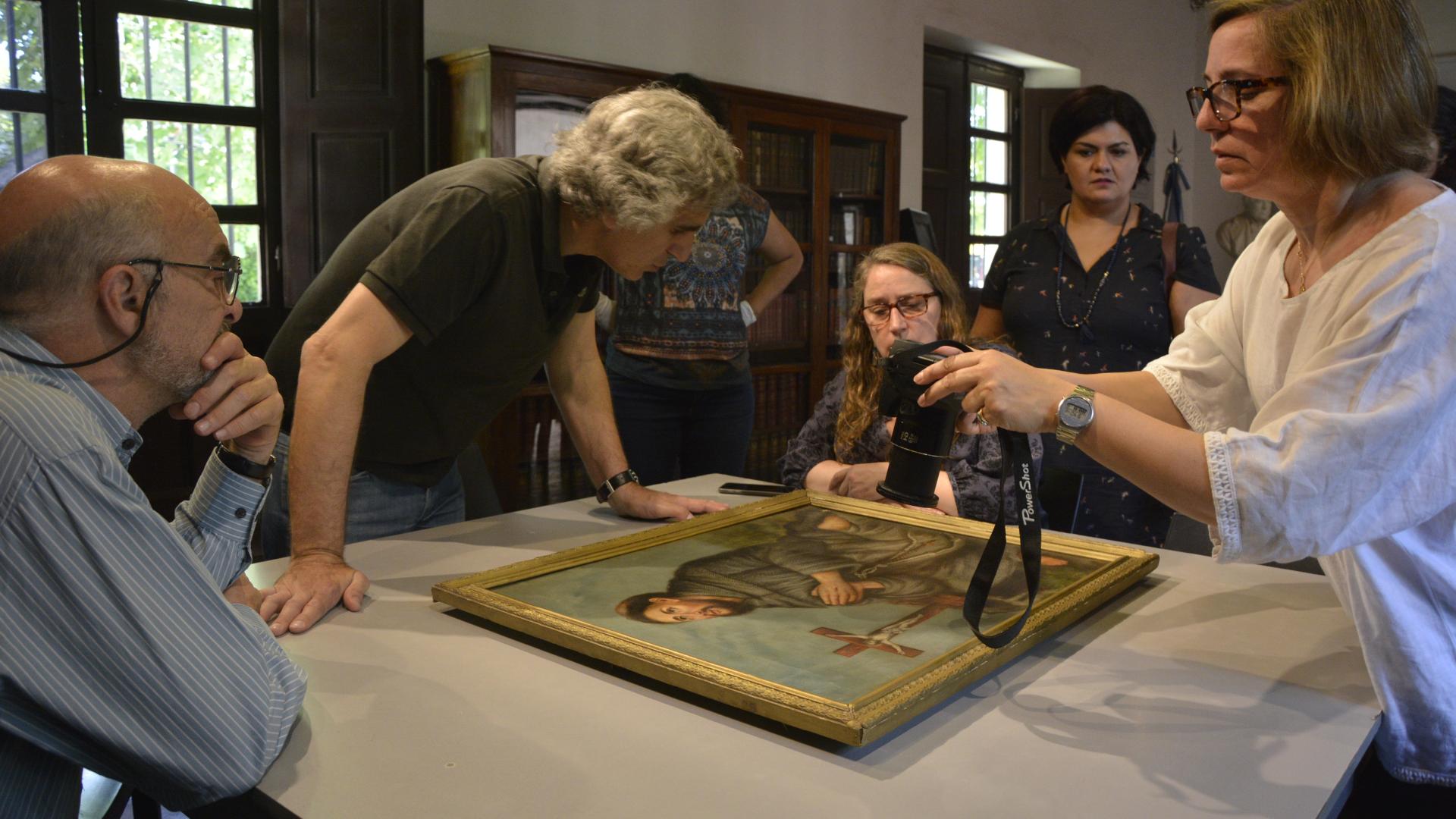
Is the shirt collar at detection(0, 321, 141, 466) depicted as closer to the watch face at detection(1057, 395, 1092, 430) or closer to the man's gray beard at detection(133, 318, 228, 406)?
the man's gray beard at detection(133, 318, 228, 406)

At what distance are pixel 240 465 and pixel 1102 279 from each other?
2332 millimetres

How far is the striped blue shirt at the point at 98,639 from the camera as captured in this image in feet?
3.26

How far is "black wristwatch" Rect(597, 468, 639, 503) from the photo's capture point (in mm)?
2254

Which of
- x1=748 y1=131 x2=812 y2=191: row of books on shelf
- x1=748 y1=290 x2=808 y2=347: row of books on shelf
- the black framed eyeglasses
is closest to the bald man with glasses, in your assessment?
the black framed eyeglasses

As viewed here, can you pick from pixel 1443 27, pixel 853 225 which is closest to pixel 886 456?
pixel 853 225

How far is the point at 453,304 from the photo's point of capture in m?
1.89

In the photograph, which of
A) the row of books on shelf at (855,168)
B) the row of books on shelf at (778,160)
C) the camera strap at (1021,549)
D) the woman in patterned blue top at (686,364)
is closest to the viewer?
the camera strap at (1021,549)

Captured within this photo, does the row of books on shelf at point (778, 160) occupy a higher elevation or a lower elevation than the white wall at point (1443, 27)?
lower

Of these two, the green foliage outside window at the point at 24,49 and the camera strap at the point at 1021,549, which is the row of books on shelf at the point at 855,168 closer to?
the green foliage outside window at the point at 24,49

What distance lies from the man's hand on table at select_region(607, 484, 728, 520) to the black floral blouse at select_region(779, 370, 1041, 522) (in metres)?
0.43

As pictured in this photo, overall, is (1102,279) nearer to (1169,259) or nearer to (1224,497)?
(1169,259)

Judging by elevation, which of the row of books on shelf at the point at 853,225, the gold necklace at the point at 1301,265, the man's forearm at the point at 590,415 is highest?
the row of books on shelf at the point at 853,225

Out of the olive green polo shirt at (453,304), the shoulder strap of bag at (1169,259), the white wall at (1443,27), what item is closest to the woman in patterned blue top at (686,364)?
the olive green polo shirt at (453,304)

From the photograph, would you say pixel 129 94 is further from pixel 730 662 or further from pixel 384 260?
pixel 730 662
